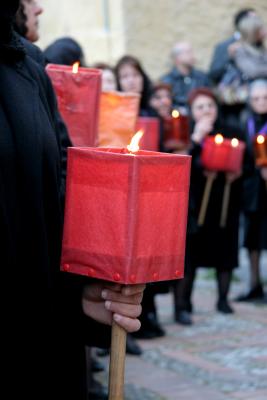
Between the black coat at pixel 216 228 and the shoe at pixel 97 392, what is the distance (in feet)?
8.29

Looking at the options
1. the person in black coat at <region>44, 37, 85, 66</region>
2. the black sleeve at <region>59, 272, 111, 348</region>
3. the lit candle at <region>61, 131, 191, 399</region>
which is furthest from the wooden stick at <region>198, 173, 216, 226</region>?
the lit candle at <region>61, 131, 191, 399</region>

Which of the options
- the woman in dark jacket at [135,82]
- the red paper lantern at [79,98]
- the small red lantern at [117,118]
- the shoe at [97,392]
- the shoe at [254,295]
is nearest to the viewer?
the red paper lantern at [79,98]

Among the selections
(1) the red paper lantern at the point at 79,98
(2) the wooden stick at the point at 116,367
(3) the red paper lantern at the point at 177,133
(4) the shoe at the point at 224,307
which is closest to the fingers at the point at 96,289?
(2) the wooden stick at the point at 116,367

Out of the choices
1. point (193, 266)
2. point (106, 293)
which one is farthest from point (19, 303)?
point (193, 266)

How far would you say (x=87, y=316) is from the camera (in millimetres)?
2539

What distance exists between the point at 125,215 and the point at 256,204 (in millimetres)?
6534

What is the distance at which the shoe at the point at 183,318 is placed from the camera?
761cm

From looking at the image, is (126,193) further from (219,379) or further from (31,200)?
(219,379)

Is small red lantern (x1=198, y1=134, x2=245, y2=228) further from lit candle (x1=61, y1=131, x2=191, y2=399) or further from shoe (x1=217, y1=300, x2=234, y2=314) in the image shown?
lit candle (x1=61, y1=131, x2=191, y2=399)

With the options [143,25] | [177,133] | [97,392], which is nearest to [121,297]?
[97,392]

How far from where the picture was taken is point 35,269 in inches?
91.4

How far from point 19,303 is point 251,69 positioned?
26.8 feet

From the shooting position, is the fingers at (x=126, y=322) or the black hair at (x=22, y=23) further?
the black hair at (x=22, y=23)

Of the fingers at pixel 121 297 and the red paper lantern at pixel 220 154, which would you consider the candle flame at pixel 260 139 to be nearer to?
the red paper lantern at pixel 220 154
